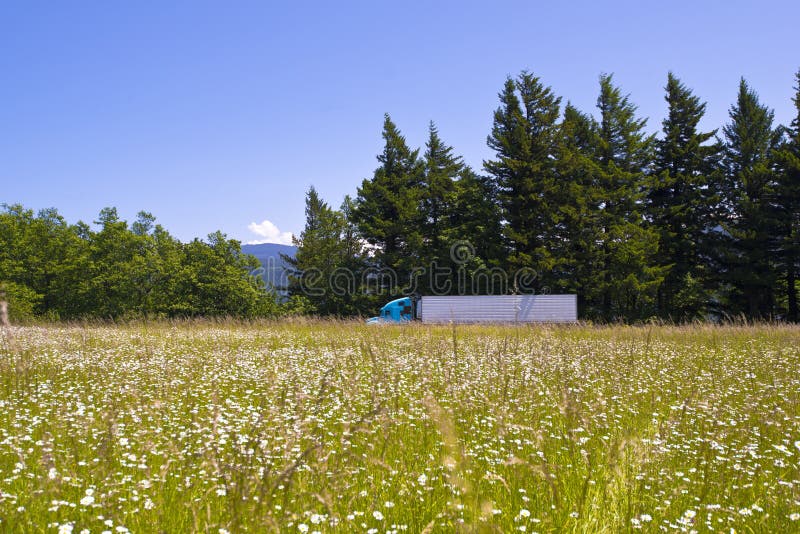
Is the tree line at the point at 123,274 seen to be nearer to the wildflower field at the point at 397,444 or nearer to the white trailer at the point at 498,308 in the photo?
the white trailer at the point at 498,308

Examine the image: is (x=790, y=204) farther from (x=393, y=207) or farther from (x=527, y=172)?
(x=393, y=207)

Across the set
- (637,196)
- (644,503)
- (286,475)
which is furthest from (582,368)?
(637,196)

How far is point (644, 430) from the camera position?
5.34 meters

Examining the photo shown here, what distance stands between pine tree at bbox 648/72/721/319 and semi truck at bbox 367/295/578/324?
10141 millimetres

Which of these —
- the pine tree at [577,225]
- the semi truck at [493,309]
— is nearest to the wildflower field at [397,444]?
the semi truck at [493,309]

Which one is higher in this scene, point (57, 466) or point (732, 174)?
point (732, 174)

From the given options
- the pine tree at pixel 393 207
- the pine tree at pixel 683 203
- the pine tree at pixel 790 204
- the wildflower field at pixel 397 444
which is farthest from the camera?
the pine tree at pixel 393 207

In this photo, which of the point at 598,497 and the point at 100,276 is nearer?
the point at 598,497

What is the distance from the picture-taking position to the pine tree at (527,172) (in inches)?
1452

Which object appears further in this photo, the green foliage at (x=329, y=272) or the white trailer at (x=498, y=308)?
the green foliage at (x=329, y=272)

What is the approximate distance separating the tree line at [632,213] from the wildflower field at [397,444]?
26.8 metres

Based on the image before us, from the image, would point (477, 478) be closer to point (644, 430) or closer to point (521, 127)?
point (644, 430)

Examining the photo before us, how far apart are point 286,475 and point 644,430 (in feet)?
15.2

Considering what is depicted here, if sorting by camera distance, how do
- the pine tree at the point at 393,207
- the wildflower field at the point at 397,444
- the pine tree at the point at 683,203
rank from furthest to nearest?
the pine tree at the point at 393,207
the pine tree at the point at 683,203
the wildflower field at the point at 397,444
